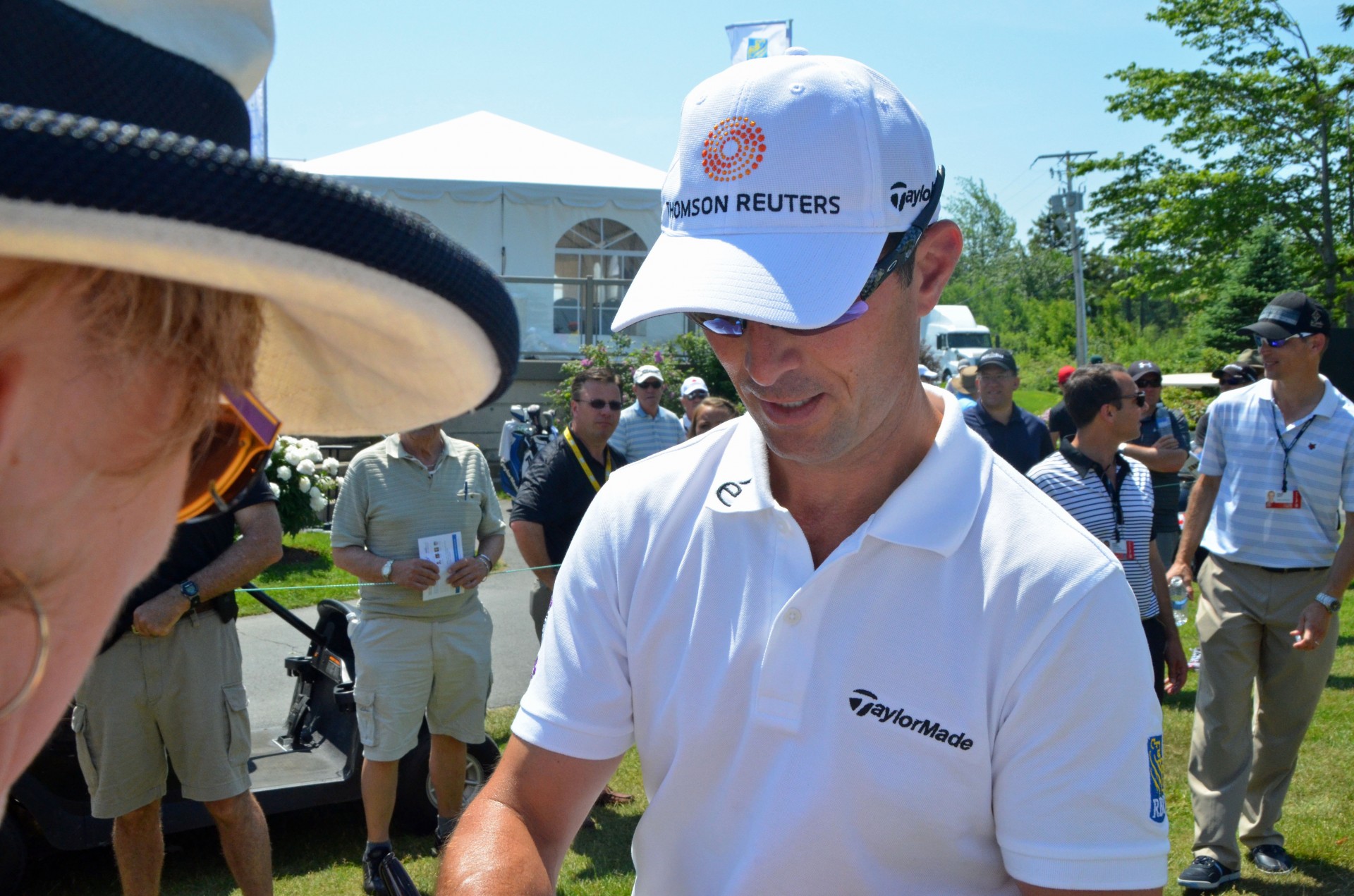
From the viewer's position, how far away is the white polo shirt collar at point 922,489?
5.51 feet

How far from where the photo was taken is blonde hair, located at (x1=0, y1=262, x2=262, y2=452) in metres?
0.67

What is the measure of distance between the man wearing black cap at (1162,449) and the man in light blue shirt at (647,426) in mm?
3502

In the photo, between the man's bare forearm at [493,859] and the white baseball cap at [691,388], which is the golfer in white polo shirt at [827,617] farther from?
the white baseball cap at [691,388]

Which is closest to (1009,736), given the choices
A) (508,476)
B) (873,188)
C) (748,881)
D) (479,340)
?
(748,881)

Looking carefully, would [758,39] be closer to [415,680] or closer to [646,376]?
[415,680]

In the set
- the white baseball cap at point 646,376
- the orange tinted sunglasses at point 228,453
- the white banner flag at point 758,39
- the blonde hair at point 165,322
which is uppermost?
the white banner flag at point 758,39

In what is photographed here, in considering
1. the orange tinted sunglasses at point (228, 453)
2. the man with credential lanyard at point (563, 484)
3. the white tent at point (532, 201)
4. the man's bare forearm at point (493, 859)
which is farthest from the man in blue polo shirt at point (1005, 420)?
the white tent at point (532, 201)

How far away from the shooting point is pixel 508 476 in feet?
45.2

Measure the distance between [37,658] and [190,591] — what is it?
13.0 feet

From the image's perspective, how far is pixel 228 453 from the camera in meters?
1.01

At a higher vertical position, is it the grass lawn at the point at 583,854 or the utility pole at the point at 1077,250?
the utility pole at the point at 1077,250

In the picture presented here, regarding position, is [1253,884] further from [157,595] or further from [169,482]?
[169,482]

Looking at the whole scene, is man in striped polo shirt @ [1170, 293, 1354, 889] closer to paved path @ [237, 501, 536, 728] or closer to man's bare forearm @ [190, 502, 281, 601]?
paved path @ [237, 501, 536, 728]

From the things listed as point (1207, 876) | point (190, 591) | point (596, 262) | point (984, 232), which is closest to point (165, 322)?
point (190, 591)
